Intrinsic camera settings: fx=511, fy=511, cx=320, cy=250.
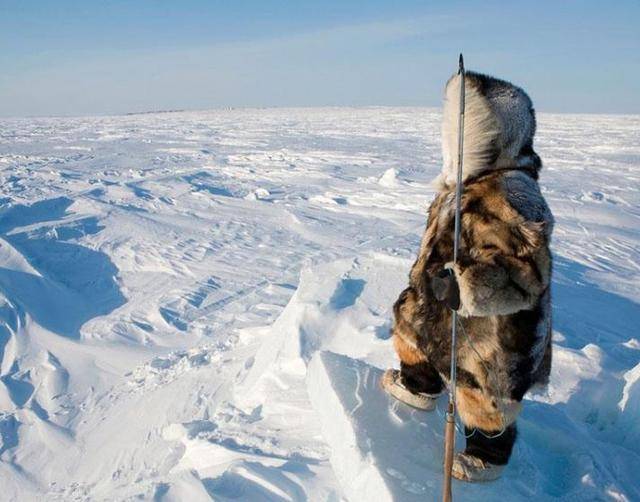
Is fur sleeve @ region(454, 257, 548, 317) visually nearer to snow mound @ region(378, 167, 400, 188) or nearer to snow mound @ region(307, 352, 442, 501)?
snow mound @ region(307, 352, 442, 501)

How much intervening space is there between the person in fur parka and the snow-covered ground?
253 mm

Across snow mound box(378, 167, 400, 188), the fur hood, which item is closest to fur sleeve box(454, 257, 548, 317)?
the fur hood

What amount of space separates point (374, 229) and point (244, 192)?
14.4ft

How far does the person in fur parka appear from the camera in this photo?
1.60 m

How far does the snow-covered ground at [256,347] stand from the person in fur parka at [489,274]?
253mm

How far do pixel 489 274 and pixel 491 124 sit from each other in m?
0.51

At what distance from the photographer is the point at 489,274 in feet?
5.14

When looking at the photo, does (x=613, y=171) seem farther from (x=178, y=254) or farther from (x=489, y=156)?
(x=489, y=156)

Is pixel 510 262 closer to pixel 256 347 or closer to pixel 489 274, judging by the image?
pixel 489 274

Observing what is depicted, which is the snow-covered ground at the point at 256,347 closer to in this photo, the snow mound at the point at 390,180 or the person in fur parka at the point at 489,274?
the snow mound at the point at 390,180

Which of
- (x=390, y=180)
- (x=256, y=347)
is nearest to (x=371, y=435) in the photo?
(x=256, y=347)

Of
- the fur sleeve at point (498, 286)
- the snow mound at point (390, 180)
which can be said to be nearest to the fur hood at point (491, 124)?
the fur sleeve at point (498, 286)

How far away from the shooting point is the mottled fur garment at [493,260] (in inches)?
63.0

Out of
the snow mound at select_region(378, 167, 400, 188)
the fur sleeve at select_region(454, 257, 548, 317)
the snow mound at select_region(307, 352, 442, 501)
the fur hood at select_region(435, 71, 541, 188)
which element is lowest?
the snow mound at select_region(378, 167, 400, 188)
